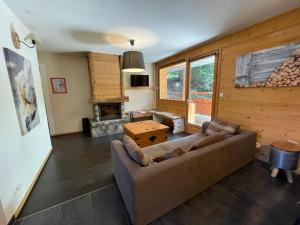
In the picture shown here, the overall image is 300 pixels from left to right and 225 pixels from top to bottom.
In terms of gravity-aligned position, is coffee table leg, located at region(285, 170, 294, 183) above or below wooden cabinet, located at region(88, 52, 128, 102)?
below

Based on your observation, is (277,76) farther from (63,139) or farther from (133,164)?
(63,139)

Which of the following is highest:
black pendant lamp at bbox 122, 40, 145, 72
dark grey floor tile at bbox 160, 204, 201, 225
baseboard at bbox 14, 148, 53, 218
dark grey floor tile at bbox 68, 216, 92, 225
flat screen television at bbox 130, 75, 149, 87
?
black pendant lamp at bbox 122, 40, 145, 72

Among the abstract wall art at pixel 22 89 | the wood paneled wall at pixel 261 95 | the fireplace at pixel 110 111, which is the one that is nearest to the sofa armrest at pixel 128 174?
the abstract wall art at pixel 22 89

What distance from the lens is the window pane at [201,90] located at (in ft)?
11.4

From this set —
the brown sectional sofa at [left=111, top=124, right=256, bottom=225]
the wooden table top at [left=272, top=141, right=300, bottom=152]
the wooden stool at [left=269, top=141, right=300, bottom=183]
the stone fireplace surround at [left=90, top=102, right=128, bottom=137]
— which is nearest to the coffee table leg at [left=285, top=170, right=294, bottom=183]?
the wooden stool at [left=269, top=141, right=300, bottom=183]

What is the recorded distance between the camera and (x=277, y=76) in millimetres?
2186

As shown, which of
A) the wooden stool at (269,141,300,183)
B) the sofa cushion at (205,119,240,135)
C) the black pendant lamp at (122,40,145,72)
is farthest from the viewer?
the black pendant lamp at (122,40,145,72)

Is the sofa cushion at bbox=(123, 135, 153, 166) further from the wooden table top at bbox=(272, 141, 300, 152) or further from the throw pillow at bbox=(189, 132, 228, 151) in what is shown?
the wooden table top at bbox=(272, 141, 300, 152)

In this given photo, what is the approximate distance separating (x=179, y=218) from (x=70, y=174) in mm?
1850

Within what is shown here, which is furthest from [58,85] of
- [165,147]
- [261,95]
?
[261,95]

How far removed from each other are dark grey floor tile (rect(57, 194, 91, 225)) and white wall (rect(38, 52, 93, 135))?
3.24 meters

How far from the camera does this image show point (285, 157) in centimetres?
190

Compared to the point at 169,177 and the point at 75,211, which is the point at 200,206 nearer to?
the point at 169,177

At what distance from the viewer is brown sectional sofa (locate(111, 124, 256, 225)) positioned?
1.29 m
